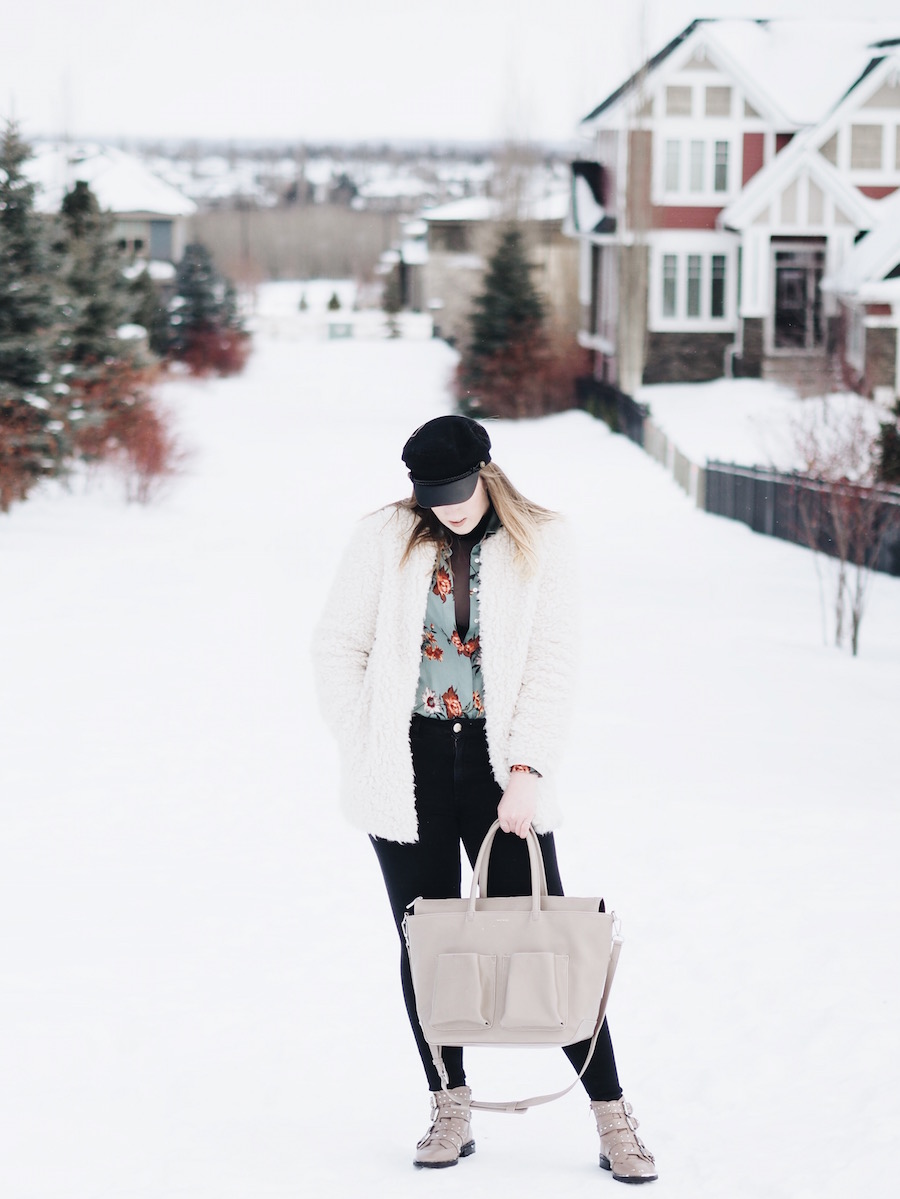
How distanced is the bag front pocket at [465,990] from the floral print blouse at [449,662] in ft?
1.79

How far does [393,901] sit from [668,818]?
4047mm

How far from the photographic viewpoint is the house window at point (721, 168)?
3628 centimetres

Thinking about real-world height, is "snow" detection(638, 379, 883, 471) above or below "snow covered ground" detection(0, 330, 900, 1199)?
above

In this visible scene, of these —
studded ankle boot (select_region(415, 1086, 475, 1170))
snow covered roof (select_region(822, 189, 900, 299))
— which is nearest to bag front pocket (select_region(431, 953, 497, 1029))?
studded ankle boot (select_region(415, 1086, 475, 1170))

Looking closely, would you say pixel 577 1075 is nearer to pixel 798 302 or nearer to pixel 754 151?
pixel 798 302

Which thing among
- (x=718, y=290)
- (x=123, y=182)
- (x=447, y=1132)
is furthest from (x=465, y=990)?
(x=123, y=182)

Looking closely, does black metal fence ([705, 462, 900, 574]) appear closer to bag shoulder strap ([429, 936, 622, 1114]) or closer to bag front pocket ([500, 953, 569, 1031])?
bag shoulder strap ([429, 936, 622, 1114])

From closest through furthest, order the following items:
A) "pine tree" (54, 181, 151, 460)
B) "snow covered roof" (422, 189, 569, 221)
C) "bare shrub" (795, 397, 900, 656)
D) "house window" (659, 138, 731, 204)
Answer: "bare shrub" (795, 397, 900, 656) < "pine tree" (54, 181, 151, 460) < "house window" (659, 138, 731, 204) < "snow covered roof" (422, 189, 569, 221)

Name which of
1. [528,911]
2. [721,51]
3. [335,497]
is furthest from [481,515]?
[721,51]

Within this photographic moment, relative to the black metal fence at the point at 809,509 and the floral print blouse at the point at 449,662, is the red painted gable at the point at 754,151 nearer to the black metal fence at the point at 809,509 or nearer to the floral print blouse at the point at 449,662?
the black metal fence at the point at 809,509

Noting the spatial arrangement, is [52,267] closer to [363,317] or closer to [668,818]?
[668,818]

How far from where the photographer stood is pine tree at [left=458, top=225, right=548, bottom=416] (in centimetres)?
4059

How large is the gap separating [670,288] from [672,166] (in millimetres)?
2827

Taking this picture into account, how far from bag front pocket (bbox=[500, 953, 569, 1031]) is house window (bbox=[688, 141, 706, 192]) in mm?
34893
